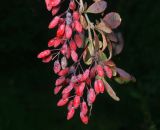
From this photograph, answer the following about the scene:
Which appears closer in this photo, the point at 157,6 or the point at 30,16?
the point at 30,16

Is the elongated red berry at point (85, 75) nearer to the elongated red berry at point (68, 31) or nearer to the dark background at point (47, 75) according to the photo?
the elongated red berry at point (68, 31)

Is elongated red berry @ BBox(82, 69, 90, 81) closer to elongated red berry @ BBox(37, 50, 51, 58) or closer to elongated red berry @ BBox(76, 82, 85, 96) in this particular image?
elongated red berry @ BBox(76, 82, 85, 96)

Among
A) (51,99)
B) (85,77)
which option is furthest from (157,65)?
(85,77)

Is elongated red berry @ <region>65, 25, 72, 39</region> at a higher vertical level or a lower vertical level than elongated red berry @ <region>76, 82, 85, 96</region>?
higher

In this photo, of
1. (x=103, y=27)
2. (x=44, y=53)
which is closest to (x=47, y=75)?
(x=44, y=53)

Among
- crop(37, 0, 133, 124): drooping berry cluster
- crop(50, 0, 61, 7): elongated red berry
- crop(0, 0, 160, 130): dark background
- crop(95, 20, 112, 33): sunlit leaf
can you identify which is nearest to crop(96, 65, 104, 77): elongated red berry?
crop(37, 0, 133, 124): drooping berry cluster

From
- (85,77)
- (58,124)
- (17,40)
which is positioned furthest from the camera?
(17,40)

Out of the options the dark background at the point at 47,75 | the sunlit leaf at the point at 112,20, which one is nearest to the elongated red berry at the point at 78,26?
the sunlit leaf at the point at 112,20

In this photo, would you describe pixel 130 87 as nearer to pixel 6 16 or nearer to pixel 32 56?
pixel 32 56

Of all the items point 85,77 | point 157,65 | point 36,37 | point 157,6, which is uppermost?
point 85,77
